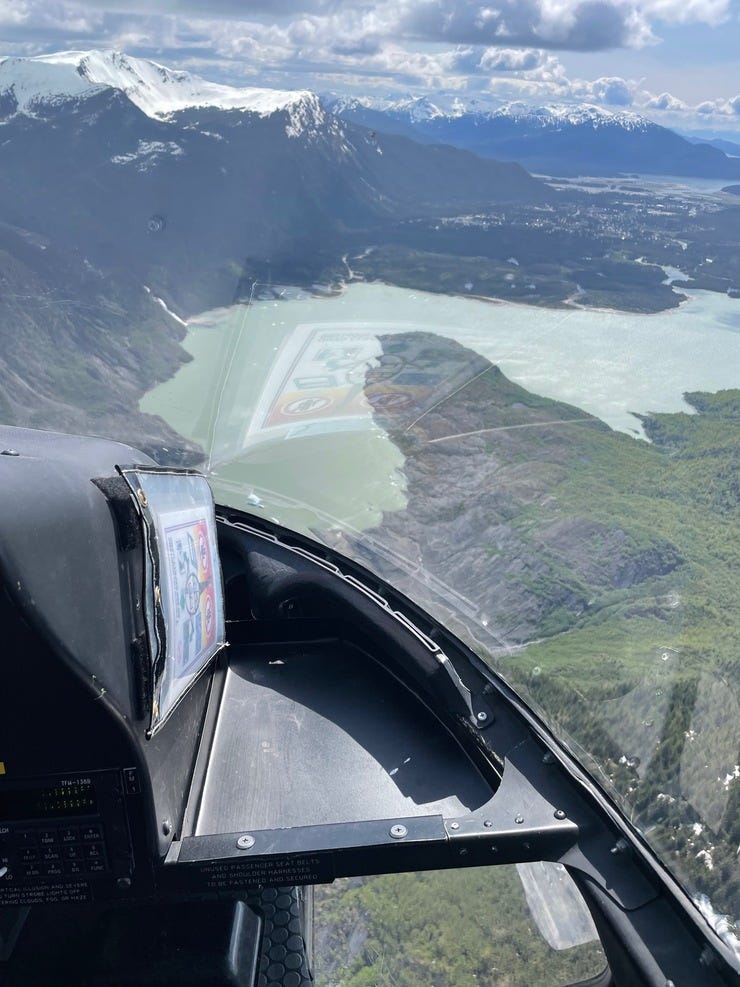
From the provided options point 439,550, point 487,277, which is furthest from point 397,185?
point 439,550

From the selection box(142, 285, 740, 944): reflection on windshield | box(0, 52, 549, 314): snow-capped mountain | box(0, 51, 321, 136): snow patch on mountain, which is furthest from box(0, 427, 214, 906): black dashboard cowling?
box(0, 51, 321, 136): snow patch on mountain

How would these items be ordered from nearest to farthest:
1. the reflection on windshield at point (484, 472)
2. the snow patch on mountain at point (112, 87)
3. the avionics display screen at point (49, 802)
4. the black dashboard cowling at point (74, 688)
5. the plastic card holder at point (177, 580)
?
the black dashboard cowling at point (74, 688) → the avionics display screen at point (49, 802) → the plastic card holder at point (177, 580) → the reflection on windshield at point (484, 472) → the snow patch on mountain at point (112, 87)

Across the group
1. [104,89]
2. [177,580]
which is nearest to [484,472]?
[177,580]

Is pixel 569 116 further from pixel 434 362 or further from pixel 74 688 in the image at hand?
pixel 74 688

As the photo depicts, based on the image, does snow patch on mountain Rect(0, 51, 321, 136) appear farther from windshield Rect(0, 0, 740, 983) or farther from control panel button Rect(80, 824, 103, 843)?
control panel button Rect(80, 824, 103, 843)

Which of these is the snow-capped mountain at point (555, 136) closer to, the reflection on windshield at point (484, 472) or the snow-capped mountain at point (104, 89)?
the snow-capped mountain at point (104, 89)

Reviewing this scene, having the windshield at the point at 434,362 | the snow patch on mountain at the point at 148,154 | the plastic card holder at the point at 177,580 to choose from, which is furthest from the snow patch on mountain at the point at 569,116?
the plastic card holder at the point at 177,580
